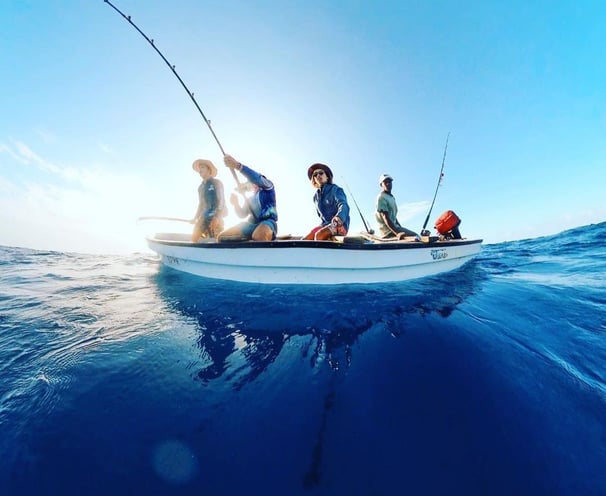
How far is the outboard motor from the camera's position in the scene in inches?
284

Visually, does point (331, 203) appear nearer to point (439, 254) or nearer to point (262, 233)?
point (262, 233)

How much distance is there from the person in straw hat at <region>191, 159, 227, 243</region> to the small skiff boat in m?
1.63

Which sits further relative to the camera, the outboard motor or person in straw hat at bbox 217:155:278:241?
the outboard motor

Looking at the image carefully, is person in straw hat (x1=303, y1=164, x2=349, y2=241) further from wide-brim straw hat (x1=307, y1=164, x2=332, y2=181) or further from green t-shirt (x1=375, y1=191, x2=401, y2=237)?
green t-shirt (x1=375, y1=191, x2=401, y2=237)

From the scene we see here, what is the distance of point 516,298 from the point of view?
399cm

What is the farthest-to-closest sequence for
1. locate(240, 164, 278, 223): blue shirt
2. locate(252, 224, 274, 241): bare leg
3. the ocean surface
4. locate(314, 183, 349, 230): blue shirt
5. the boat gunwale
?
locate(314, 183, 349, 230): blue shirt → locate(240, 164, 278, 223): blue shirt → locate(252, 224, 274, 241): bare leg → the boat gunwale → the ocean surface

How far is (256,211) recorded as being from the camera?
5.21m

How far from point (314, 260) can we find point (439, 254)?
3393 millimetres

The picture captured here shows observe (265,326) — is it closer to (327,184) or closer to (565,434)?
(565,434)

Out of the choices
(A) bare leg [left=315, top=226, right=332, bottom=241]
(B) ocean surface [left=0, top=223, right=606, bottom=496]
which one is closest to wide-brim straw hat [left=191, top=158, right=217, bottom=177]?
(A) bare leg [left=315, top=226, right=332, bottom=241]

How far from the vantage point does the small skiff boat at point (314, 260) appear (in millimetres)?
3945

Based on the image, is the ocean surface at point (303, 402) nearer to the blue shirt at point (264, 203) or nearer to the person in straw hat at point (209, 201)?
the blue shirt at point (264, 203)

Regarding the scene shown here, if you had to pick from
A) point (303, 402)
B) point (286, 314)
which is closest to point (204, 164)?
point (286, 314)

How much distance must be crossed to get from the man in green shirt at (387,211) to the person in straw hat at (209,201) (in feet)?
15.6
